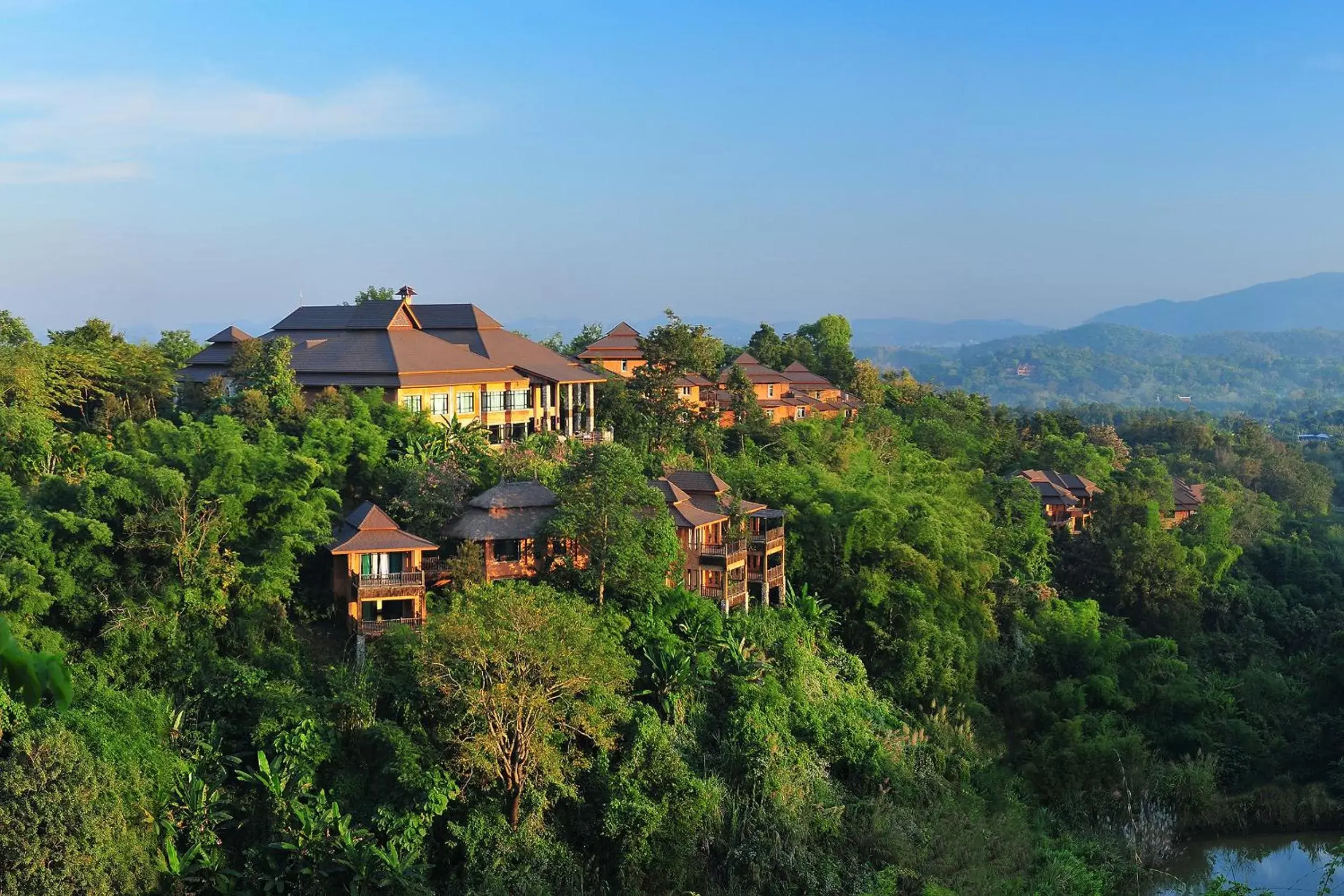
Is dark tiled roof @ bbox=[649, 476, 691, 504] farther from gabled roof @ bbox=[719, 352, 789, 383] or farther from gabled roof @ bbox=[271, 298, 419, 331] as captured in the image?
gabled roof @ bbox=[719, 352, 789, 383]

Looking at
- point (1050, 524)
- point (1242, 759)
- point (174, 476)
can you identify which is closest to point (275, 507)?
point (174, 476)

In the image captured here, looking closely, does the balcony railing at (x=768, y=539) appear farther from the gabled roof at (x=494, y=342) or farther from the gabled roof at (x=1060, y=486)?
the gabled roof at (x=1060, y=486)

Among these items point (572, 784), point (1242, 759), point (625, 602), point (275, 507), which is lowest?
point (1242, 759)

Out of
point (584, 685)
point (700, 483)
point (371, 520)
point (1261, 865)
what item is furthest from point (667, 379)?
point (1261, 865)

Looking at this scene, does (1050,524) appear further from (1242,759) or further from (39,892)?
(39,892)

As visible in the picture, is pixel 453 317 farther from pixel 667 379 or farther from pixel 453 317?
pixel 667 379

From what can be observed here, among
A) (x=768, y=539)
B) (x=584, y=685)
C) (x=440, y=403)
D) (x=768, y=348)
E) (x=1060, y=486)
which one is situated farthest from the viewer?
(x=768, y=348)
